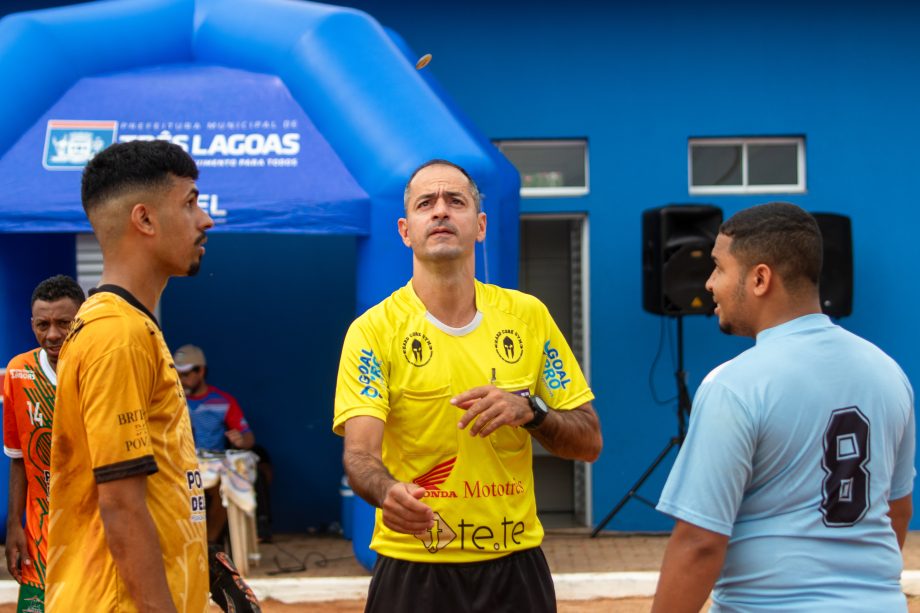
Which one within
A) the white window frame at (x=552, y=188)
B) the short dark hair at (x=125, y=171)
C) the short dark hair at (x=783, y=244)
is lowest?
the short dark hair at (x=783, y=244)

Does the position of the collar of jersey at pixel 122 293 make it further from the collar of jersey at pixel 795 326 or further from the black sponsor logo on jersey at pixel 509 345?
the collar of jersey at pixel 795 326

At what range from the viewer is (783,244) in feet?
8.25

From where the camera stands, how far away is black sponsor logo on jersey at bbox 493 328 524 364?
124 inches

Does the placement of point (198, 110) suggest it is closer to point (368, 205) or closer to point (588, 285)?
point (368, 205)

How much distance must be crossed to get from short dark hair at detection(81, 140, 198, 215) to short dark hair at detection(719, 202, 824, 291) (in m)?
1.37

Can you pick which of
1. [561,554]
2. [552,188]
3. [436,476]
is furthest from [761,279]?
[552,188]

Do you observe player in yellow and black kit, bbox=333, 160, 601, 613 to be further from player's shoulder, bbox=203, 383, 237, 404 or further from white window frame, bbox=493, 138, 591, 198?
white window frame, bbox=493, 138, 591, 198

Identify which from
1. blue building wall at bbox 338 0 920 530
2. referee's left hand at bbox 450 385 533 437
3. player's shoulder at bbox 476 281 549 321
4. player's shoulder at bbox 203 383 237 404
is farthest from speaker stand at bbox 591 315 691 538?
referee's left hand at bbox 450 385 533 437

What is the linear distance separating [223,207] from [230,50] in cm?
131

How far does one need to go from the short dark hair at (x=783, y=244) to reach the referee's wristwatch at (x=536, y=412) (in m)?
0.71

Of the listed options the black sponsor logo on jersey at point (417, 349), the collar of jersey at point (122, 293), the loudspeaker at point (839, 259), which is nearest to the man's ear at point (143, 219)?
the collar of jersey at point (122, 293)

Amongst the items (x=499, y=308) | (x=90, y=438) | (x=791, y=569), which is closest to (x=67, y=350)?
(x=90, y=438)

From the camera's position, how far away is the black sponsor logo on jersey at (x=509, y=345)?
314cm

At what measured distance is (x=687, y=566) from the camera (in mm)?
2402
